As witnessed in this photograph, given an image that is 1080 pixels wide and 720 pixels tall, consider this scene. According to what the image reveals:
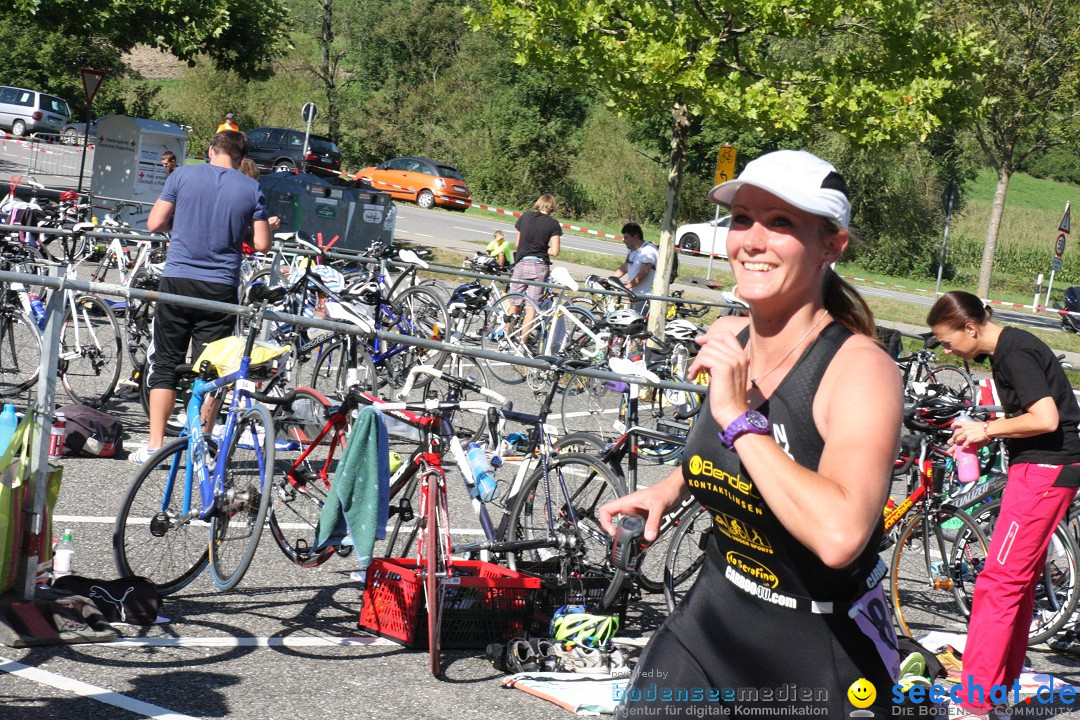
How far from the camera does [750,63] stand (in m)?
14.2

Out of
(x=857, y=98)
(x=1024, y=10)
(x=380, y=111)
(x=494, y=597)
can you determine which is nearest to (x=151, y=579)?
(x=494, y=597)

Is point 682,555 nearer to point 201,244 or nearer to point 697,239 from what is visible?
point 201,244

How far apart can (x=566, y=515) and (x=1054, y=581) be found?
2954 millimetres

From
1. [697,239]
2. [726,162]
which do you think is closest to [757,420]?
[726,162]

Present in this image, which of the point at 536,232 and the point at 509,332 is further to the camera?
the point at 536,232

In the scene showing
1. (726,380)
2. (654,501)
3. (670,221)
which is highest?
(670,221)

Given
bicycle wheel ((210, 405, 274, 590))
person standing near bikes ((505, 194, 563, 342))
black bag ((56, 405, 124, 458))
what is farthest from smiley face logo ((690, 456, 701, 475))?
person standing near bikes ((505, 194, 563, 342))

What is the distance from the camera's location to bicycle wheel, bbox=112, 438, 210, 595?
5.66m

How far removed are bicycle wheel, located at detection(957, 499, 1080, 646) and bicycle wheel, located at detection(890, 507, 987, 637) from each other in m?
Result: 0.13

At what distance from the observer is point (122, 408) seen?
9.70 m

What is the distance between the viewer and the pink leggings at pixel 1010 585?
5.26m

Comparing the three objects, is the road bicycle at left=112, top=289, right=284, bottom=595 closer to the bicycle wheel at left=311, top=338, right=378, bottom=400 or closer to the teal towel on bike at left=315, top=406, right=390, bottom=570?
the teal towel on bike at left=315, top=406, right=390, bottom=570

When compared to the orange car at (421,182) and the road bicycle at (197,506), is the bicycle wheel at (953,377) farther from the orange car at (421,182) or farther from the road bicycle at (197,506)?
the orange car at (421,182)

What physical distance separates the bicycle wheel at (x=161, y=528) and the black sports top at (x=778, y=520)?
12.3 feet
